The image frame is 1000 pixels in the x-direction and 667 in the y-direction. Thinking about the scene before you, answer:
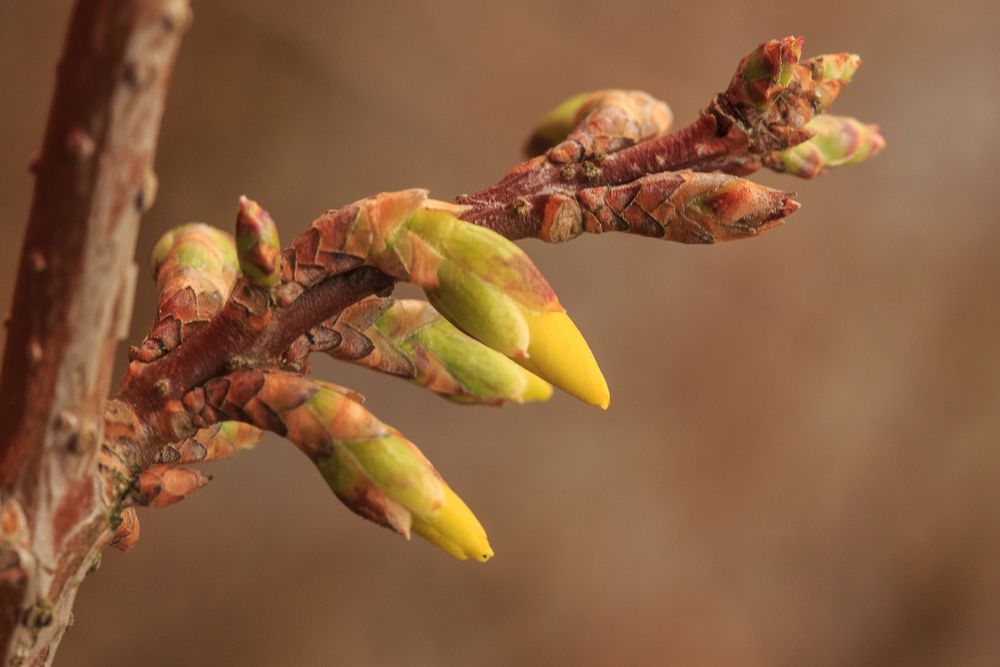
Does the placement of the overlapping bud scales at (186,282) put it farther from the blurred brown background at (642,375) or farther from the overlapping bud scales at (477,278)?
the blurred brown background at (642,375)

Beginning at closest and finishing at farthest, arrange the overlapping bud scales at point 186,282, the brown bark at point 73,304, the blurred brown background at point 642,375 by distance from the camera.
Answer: the brown bark at point 73,304, the overlapping bud scales at point 186,282, the blurred brown background at point 642,375

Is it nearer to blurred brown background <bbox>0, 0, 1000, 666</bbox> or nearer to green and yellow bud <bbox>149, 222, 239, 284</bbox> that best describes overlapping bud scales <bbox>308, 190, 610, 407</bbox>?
green and yellow bud <bbox>149, 222, 239, 284</bbox>

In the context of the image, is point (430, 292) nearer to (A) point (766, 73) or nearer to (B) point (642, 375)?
(A) point (766, 73)

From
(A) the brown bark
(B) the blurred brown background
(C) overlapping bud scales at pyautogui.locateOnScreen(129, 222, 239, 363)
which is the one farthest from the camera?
(B) the blurred brown background

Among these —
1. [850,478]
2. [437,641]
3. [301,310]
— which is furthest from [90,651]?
[850,478]

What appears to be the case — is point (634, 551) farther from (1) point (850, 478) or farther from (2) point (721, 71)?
(2) point (721, 71)

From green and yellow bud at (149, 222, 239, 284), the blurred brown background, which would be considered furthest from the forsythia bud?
the blurred brown background

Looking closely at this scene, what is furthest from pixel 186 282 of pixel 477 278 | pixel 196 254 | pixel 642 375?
pixel 642 375

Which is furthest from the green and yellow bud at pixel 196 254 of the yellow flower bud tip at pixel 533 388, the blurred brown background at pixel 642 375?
the blurred brown background at pixel 642 375
